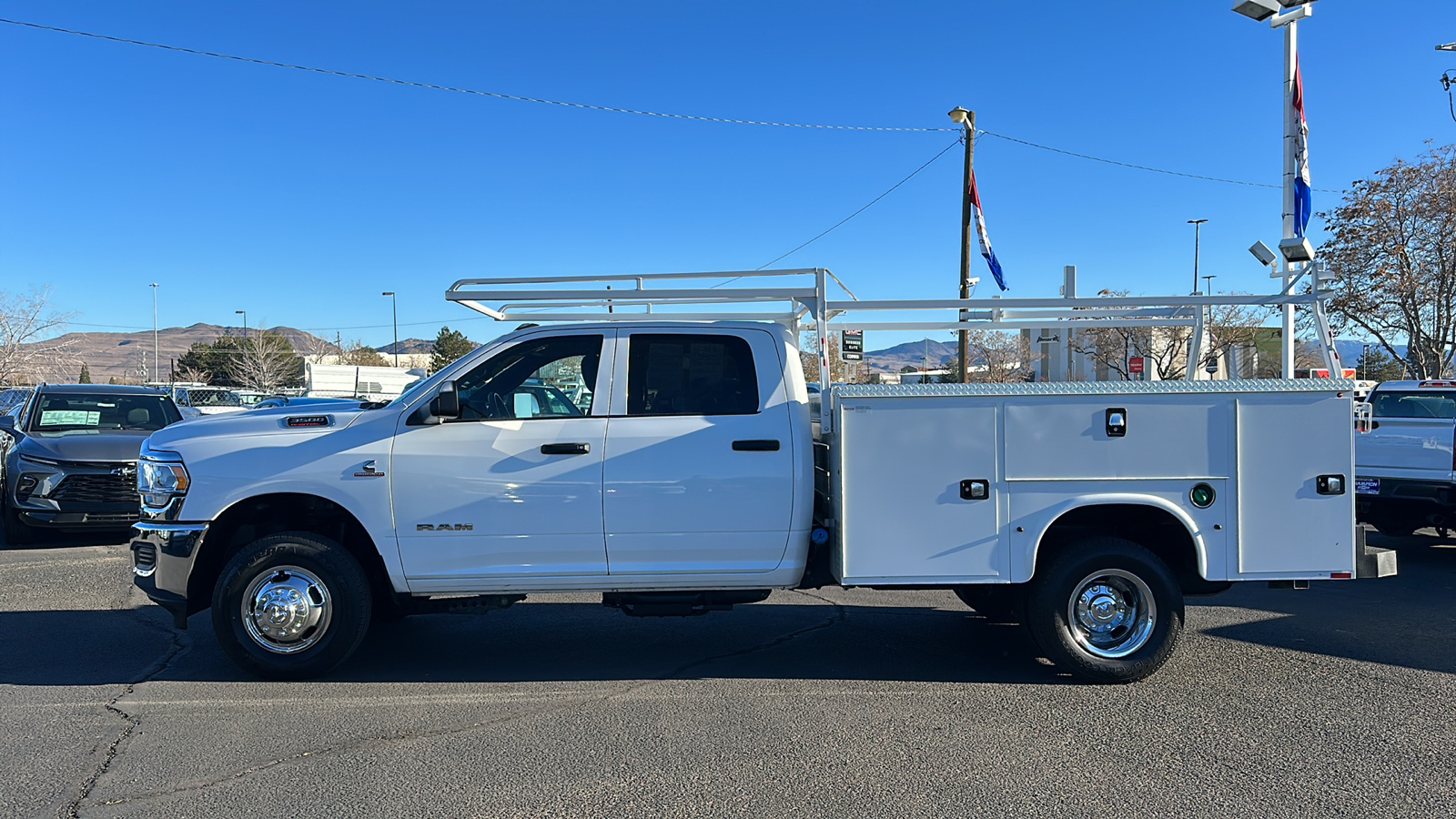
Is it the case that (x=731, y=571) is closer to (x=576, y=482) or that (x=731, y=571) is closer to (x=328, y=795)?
(x=576, y=482)

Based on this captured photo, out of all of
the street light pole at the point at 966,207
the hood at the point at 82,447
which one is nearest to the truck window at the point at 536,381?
the hood at the point at 82,447

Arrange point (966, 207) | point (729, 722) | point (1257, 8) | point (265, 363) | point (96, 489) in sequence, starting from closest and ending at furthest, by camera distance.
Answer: point (729, 722) < point (1257, 8) < point (96, 489) < point (966, 207) < point (265, 363)

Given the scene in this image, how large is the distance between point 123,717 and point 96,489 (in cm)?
627

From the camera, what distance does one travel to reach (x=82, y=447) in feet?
33.4

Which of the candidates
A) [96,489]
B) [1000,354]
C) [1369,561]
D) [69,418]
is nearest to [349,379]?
[1000,354]

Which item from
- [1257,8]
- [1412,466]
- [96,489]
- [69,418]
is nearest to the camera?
[1412,466]

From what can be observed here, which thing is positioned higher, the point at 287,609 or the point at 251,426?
the point at 251,426

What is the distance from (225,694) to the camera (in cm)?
527

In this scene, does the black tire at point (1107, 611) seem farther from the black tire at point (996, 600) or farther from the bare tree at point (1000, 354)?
the bare tree at point (1000, 354)

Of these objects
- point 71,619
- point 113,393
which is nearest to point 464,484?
point 71,619

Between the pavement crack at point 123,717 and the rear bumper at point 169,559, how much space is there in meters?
0.51

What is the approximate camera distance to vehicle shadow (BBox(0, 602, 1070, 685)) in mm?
5684

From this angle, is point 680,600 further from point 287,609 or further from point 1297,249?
point 1297,249

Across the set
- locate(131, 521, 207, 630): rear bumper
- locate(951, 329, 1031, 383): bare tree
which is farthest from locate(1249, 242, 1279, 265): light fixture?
locate(951, 329, 1031, 383): bare tree
